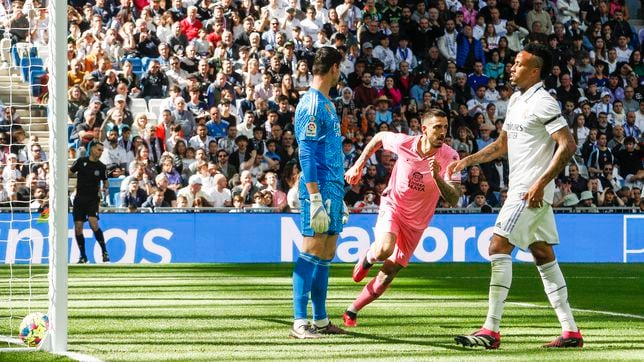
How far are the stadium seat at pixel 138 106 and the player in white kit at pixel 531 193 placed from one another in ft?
50.5

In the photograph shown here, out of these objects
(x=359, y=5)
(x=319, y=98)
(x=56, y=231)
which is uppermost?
(x=359, y=5)

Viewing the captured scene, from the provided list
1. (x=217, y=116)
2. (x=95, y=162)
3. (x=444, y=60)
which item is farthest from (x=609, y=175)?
(x=95, y=162)

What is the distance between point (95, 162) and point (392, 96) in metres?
7.34

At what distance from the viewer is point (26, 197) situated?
814 inches

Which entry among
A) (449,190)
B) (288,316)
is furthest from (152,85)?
(449,190)

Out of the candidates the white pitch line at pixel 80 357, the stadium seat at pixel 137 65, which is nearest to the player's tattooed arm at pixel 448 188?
the white pitch line at pixel 80 357

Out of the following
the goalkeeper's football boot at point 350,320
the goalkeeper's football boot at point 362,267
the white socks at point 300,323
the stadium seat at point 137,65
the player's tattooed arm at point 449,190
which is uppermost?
the stadium seat at point 137,65

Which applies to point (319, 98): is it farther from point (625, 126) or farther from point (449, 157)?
point (625, 126)

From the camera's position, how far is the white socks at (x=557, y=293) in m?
8.50

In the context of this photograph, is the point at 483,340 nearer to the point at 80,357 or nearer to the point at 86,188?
the point at 80,357

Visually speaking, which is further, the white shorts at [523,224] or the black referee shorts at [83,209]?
the black referee shorts at [83,209]

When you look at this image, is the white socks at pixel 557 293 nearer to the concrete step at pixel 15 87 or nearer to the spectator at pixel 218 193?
the spectator at pixel 218 193

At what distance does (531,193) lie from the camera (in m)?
8.21

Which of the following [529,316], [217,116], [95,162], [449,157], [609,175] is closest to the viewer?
[449,157]
